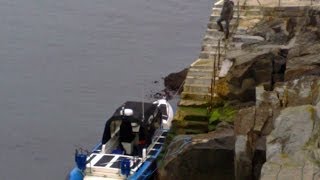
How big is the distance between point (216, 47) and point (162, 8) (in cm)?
2279

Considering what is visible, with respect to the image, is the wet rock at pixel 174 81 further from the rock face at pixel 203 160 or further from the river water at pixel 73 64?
the rock face at pixel 203 160

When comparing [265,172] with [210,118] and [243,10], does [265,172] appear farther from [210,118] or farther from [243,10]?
[243,10]

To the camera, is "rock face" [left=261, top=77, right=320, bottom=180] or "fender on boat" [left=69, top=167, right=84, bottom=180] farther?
"fender on boat" [left=69, top=167, right=84, bottom=180]

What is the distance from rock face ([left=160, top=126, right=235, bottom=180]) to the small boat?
1520 mm

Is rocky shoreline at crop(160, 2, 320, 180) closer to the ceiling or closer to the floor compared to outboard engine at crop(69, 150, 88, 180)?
closer to the ceiling

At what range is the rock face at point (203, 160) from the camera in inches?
631

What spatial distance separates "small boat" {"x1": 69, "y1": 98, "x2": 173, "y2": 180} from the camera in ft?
58.3

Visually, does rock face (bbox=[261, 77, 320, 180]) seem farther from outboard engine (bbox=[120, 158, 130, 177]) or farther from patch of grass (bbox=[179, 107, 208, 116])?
patch of grass (bbox=[179, 107, 208, 116])

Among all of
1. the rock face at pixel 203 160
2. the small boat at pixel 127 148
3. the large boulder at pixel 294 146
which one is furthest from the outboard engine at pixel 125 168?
the large boulder at pixel 294 146

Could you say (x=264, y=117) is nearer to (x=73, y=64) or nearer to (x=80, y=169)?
(x=80, y=169)

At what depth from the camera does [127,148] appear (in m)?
19.2

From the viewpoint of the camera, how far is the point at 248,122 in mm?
15617

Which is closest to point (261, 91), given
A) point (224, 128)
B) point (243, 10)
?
point (224, 128)

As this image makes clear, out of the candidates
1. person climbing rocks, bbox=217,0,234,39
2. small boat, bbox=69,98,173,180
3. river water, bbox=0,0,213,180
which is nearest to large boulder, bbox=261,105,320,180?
small boat, bbox=69,98,173,180
